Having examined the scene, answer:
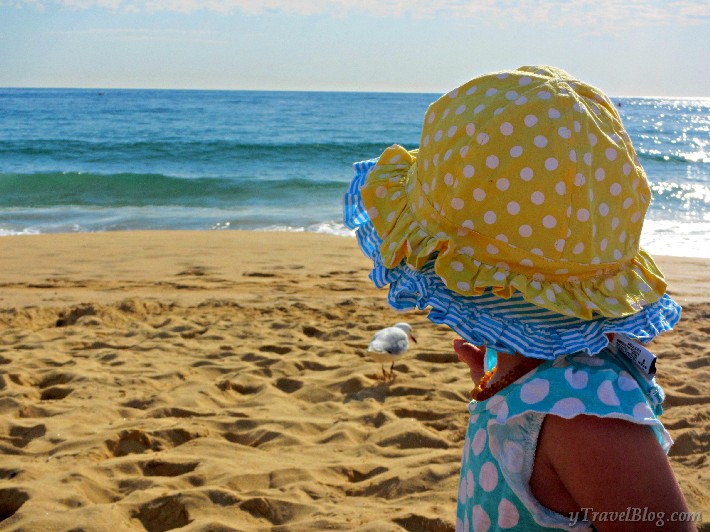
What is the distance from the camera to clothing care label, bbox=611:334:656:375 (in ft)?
3.45

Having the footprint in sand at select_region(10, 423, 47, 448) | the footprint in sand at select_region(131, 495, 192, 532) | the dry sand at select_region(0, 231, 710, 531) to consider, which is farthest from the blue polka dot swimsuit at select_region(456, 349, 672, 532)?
the footprint in sand at select_region(10, 423, 47, 448)

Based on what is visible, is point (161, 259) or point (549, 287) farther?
point (161, 259)

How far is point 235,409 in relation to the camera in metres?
3.88

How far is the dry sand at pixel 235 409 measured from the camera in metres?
2.79

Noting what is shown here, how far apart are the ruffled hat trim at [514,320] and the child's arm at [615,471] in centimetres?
11

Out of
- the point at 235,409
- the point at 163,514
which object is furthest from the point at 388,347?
the point at 163,514

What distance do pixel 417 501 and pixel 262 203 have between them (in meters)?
12.5

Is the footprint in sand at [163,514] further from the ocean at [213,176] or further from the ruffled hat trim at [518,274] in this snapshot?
the ocean at [213,176]

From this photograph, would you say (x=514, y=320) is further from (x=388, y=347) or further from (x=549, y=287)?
(x=388, y=347)

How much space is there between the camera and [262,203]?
49.1 feet

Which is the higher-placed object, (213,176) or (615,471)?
(615,471)

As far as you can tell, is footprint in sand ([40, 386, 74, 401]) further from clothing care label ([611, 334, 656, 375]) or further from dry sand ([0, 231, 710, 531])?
clothing care label ([611, 334, 656, 375])

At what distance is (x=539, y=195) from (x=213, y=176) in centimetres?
1800

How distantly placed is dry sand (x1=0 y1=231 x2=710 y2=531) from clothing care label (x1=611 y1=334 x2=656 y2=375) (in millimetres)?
1748
